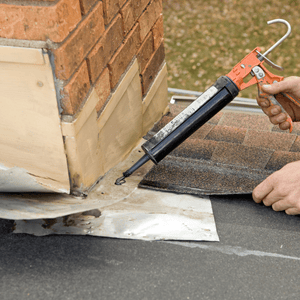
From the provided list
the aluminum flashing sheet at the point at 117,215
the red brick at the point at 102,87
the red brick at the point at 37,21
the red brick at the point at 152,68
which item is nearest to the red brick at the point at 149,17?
the red brick at the point at 152,68

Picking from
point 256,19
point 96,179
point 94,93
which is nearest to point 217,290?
point 96,179

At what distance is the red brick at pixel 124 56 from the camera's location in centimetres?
127

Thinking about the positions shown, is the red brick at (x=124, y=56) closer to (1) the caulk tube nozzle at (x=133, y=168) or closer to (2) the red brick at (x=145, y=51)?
(2) the red brick at (x=145, y=51)

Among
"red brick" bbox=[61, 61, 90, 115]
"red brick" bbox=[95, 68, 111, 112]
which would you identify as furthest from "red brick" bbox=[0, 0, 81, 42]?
"red brick" bbox=[95, 68, 111, 112]

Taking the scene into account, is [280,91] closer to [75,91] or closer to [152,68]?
[152,68]

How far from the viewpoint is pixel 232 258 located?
934mm

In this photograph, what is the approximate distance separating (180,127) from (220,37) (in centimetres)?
641

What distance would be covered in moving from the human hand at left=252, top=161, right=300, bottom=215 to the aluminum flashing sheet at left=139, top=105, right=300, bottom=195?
0.19ft

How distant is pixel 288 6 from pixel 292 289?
7.80 m

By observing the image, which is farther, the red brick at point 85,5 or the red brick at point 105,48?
the red brick at point 105,48

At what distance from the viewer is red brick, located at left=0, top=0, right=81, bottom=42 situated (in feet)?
2.91

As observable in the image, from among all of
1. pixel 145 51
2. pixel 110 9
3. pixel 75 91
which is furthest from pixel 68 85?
pixel 145 51

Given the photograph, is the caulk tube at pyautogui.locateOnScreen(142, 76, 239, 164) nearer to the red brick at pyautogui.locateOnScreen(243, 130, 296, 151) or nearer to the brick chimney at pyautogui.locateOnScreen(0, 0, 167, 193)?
the brick chimney at pyautogui.locateOnScreen(0, 0, 167, 193)

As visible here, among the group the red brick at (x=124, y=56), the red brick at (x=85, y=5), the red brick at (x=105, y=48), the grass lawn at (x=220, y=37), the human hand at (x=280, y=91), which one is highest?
the red brick at (x=85, y=5)
